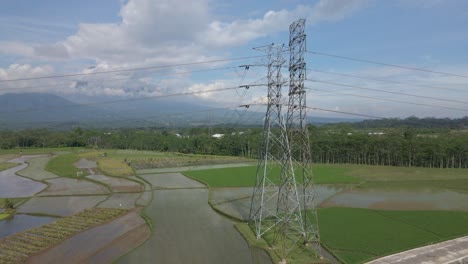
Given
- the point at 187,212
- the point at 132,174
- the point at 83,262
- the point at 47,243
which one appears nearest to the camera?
the point at 83,262

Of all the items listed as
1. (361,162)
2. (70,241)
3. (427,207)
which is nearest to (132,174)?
(70,241)

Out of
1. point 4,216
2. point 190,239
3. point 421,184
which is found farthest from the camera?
point 421,184

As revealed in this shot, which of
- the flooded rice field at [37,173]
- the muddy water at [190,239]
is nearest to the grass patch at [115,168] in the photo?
the flooded rice field at [37,173]

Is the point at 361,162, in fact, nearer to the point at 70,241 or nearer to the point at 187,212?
the point at 187,212

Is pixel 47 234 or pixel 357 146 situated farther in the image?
pixel 357 146

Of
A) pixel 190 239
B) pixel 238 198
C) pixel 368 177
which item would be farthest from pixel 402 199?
pixel 190 239

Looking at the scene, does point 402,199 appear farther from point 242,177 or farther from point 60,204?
point 60,204

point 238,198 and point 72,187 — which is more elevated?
point 238,198
